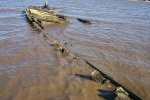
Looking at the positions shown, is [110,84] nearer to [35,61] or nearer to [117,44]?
[35,61]

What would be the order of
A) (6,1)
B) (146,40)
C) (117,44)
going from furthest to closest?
(6,1) < (146,40) < (117,44)

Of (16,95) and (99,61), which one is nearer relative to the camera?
(16,95)

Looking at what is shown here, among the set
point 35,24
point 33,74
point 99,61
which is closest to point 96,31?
point 35,24

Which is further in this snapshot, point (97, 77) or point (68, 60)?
point (68, 60)

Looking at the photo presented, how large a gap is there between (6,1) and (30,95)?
23.2m

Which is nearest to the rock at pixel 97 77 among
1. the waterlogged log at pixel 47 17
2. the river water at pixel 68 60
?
the river water at pixel 68 60

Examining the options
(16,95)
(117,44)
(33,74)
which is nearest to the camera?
(16,95)

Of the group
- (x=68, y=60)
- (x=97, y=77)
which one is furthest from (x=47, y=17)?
(x=97, y=77)

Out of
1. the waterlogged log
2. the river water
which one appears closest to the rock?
the river water

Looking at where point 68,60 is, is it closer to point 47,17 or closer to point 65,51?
point 65,51

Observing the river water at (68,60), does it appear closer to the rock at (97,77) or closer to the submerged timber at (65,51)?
the rock at (97,77)

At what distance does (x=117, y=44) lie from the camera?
38.3ft

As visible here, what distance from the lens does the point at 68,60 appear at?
9.12m

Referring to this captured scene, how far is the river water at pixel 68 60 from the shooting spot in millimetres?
6718
